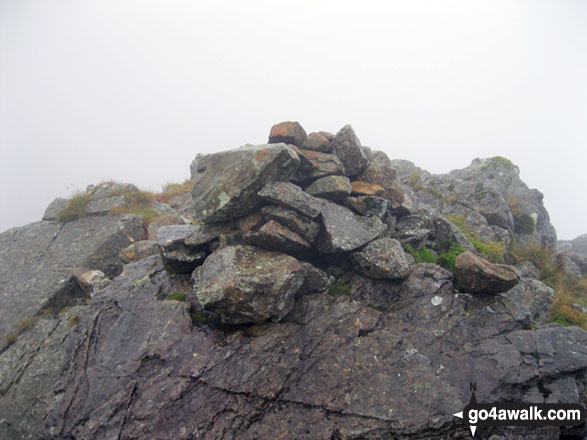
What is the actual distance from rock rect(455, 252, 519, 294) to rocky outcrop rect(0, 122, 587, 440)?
2.0 inches

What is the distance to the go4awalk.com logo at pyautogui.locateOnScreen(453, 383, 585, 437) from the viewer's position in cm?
567

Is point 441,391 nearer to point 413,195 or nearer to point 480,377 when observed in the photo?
point 480,377

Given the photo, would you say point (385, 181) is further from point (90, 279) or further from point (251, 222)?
point (90, 279)

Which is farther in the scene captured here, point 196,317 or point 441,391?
point 196,317

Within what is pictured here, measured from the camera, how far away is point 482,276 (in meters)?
7.59

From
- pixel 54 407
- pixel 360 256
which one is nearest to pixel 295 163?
pixel 360 256

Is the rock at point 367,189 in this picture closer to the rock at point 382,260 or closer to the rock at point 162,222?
the rock at point 382,260

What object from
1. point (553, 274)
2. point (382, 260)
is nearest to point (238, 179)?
point (382, 260)

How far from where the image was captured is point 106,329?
828 centimetres

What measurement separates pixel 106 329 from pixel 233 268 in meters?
4.84

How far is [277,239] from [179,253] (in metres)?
3.74

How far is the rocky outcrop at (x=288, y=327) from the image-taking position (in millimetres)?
6109

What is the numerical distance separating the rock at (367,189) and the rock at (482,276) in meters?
3.75

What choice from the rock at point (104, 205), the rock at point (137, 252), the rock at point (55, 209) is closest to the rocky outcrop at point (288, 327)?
the rock at point (137, 252)
